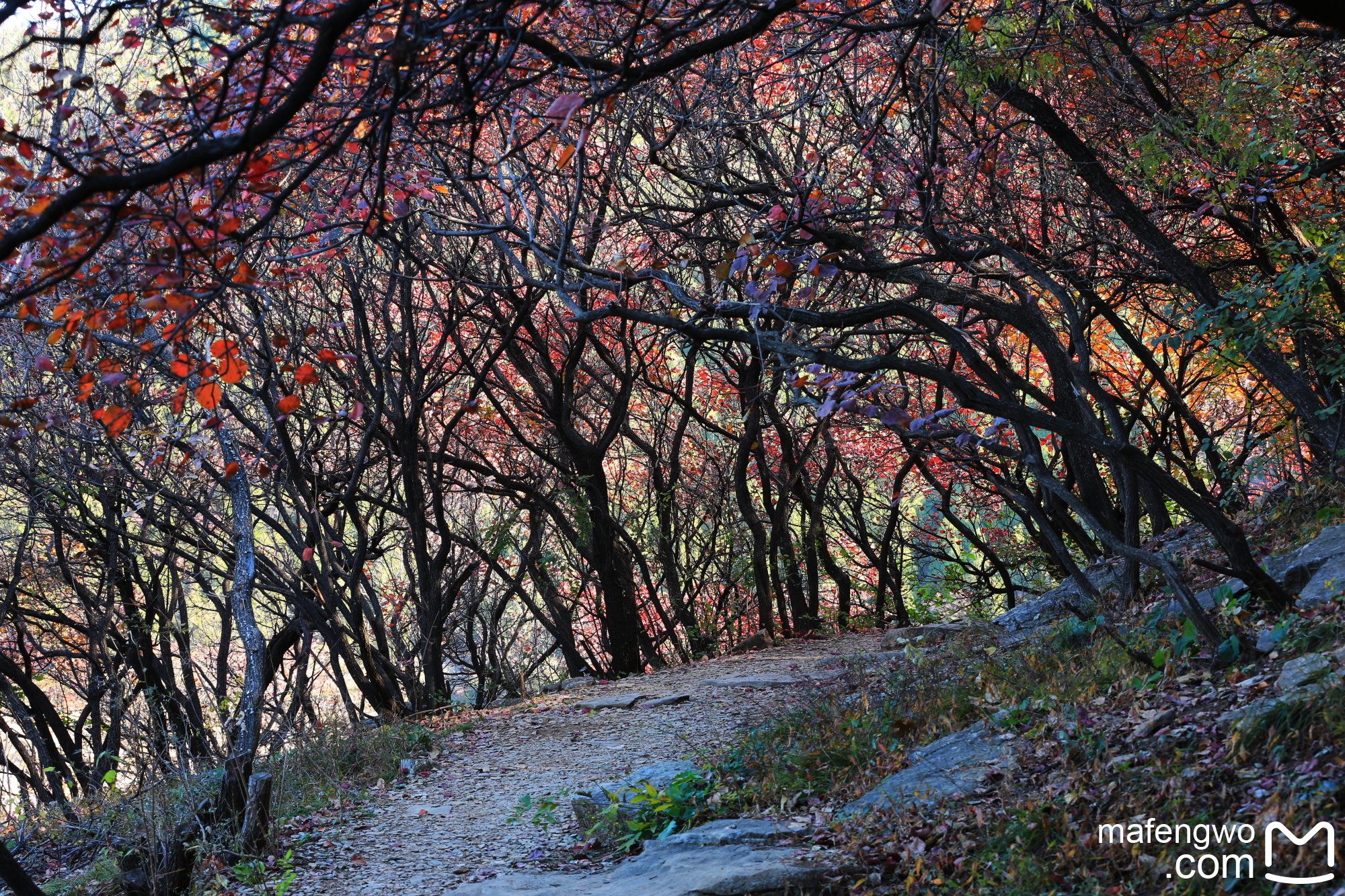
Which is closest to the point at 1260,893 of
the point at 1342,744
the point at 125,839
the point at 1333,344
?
the point at 1342,744

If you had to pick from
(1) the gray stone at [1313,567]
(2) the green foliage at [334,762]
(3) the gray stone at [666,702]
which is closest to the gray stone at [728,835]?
(2) the green foliage at [334,762]

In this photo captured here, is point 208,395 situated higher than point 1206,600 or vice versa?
point 208,395

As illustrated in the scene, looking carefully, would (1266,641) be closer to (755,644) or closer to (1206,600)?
(1206,600)

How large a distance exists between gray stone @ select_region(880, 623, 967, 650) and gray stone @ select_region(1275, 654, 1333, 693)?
17.0 ft

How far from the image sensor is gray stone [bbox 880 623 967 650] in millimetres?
9305

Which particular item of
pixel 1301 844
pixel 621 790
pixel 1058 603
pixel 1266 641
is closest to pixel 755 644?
pixel 1058 603

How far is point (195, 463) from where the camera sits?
8094 mm

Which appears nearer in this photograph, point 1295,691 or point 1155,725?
point 1295,691

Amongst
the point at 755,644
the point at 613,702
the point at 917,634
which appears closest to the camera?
the point at 613,702

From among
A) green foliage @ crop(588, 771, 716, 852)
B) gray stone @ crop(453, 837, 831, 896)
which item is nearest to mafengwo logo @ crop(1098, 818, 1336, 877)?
gray stone @ crop(453, 837, 831, 896)

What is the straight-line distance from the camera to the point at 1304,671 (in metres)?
3.66

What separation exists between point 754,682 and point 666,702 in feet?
2.85

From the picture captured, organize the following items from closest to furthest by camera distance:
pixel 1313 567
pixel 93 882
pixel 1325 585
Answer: pixel 1325 585, pixel 93 882, pixel 1313 567

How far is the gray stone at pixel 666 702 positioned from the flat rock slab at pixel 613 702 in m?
0.14
